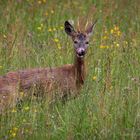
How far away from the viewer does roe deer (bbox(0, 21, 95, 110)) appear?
9164 millimetres

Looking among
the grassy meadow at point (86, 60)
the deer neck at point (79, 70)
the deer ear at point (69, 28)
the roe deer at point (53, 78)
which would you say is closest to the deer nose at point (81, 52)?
the roe deer at point (53, 78)

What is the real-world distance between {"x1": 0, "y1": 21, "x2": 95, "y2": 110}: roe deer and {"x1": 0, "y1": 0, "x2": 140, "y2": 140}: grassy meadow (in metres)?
0.17

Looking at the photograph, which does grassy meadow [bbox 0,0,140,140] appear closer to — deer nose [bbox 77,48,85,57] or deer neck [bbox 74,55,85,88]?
deer neck [bbox 74,55,85,88]

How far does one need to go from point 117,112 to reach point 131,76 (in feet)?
4.65

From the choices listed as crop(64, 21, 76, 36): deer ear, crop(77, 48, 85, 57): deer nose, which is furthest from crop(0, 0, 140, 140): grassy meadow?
crop(64, 21, 76, 36): deer ear

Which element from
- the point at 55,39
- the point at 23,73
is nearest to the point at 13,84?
the point at 23,73

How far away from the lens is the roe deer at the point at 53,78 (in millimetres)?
9164

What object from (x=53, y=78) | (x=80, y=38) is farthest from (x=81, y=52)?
(x=53, y=78)

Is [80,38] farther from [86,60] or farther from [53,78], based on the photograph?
[53,78]

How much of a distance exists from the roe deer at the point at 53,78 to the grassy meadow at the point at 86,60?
6.8 inches

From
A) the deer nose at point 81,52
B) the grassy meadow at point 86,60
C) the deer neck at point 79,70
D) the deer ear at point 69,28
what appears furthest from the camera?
the deer ear at point 69,28

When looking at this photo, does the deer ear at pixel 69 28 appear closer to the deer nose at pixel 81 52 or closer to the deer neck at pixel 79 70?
the deer neck at pixel 79 70

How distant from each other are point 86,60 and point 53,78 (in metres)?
0.83

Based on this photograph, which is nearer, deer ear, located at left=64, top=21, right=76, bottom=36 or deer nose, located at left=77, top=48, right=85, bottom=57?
deer nose, located at left=77, top=48, right=85, bottom=57
